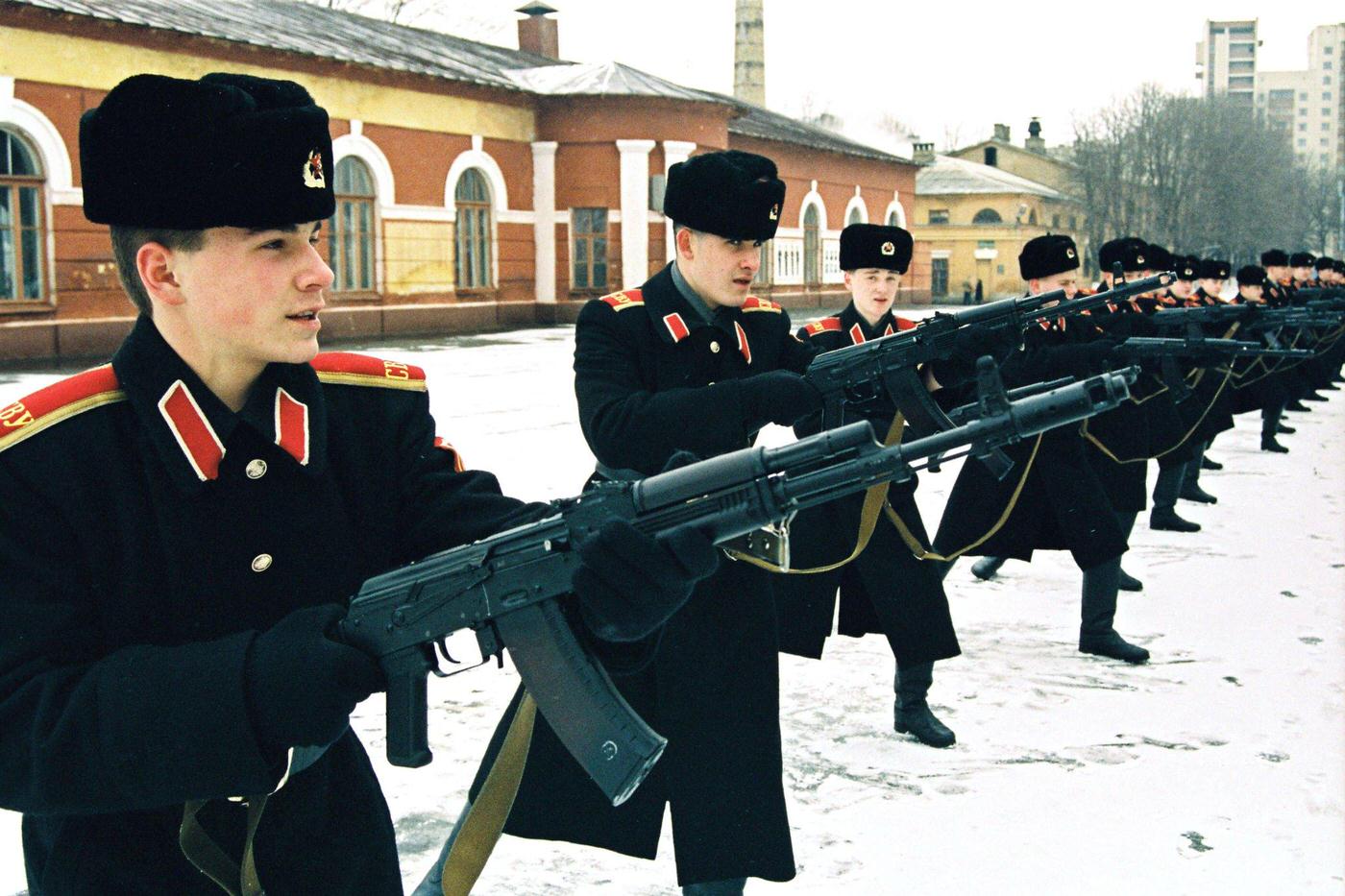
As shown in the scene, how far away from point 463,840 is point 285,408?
1.16 meters

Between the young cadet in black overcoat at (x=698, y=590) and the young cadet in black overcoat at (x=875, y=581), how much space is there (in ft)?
3.34

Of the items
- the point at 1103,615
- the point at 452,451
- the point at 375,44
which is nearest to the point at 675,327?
the point at 452,451

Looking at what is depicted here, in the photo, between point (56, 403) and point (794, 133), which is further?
point (794, 133)

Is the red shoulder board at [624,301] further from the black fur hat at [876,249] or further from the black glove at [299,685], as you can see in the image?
the black glove at [299,685]

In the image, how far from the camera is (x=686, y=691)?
347 centimetres

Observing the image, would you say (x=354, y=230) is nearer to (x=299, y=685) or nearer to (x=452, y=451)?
(x=452, y=451)

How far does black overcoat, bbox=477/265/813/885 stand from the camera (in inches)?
134

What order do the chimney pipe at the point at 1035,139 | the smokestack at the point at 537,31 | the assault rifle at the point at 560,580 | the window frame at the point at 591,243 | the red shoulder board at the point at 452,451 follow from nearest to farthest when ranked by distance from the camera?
the assault rifle at the point at 560,580
the red shoulder board at the point at 452,451
the window frame at the point at 591,243
the smokestack at the point at 537,31
the chimney pipe at the point at 1035,139

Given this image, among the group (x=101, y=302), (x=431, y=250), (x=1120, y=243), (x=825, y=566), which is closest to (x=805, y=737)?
(x=825, y=566)

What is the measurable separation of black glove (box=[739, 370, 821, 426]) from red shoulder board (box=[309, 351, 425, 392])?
1392mm

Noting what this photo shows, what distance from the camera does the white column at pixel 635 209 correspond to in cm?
2830

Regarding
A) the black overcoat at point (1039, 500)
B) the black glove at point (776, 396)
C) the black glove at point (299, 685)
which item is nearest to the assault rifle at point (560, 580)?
the black glove at point (299, 685)

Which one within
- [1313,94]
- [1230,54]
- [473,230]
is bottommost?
[473,230]

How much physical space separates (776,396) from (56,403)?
2046 millimetres
